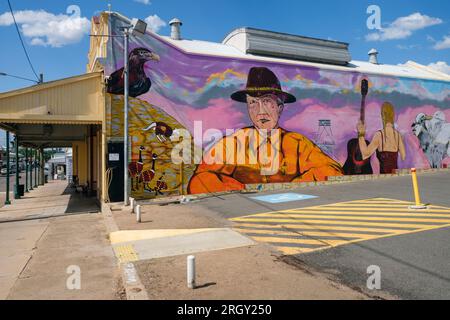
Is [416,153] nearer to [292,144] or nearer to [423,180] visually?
[423,180]

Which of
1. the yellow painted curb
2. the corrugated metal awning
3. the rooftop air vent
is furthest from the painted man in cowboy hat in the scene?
the yellow painted curb

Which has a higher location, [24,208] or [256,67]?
[256,67]

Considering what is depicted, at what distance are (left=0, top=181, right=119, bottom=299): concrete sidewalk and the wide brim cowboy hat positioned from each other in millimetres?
8385

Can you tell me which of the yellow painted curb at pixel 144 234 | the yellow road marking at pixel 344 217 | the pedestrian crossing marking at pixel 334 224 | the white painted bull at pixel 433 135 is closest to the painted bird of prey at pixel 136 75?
the yellow painted curb at pixel 144 234

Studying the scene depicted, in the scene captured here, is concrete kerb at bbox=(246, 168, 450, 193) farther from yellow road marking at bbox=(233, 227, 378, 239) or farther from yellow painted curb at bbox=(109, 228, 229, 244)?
yellow road marking at bbox=(233, 227, 378, 239)

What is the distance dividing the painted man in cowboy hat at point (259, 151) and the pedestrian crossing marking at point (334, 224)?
18.9 ft

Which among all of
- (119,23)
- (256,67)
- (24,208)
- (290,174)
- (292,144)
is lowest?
(24,208)

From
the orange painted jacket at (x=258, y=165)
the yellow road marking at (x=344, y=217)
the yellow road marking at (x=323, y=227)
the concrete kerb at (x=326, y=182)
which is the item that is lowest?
the yellow road marking at (x=323, y=227)

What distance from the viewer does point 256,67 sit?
18.0 m

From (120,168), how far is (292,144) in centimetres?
848

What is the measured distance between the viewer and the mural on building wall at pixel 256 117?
15633 mm

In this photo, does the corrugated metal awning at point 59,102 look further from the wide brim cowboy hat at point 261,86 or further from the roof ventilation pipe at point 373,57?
the roof ventilation pipe at point 373,57
